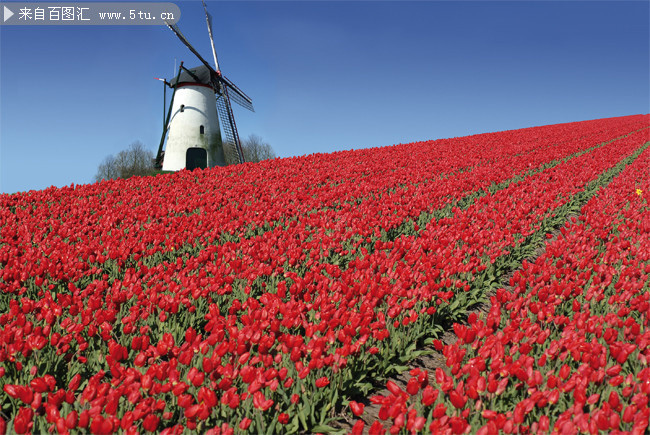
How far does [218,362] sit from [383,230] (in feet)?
14.8

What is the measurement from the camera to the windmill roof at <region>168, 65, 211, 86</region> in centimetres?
2532

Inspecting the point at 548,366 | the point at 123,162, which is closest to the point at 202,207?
the point at 548,366

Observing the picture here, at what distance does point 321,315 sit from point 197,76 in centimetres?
2629

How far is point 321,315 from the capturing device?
367 cm

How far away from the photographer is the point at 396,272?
197 inches

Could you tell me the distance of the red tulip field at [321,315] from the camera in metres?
2.70

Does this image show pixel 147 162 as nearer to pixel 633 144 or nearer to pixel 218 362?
pixel 633 144

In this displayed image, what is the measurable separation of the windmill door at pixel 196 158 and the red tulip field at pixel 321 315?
13982 mm

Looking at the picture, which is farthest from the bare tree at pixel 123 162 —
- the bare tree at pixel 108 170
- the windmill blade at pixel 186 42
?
the windmill blade at pixel 186 42

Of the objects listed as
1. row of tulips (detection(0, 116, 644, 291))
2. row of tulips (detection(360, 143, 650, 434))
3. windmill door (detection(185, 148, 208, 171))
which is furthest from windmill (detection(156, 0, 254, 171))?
row of tulips (detection(360, 143, 650, 434))

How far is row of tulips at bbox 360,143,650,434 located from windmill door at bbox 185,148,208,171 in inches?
861

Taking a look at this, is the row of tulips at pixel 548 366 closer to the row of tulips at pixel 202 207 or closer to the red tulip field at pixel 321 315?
the red tulip field at pixel 321 315

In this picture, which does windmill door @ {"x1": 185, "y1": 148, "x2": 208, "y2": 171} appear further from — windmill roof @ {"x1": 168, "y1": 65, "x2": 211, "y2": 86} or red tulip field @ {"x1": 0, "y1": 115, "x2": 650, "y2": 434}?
red tulip field @ {"x1": 0, "y1": 115, "x2": 650, "y2": 434}

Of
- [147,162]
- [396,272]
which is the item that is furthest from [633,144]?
[147,162]
